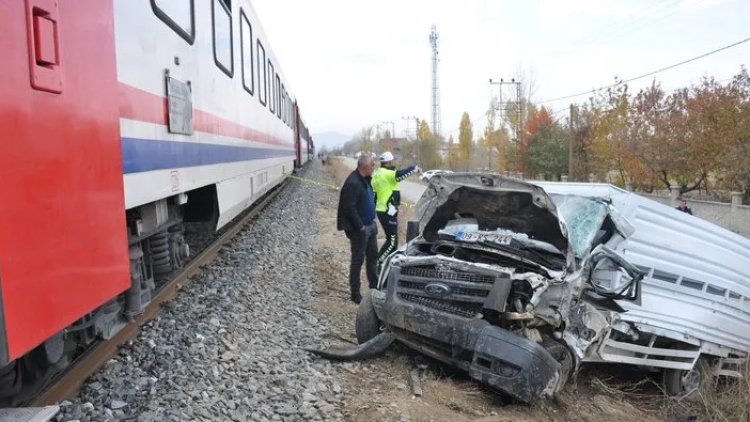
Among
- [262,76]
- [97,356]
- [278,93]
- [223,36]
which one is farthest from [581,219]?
[278,93]

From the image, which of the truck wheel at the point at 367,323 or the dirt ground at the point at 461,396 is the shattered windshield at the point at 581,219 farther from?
the truck wheel at the point at 367,323

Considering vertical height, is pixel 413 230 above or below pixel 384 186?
below

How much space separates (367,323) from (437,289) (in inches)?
35.9

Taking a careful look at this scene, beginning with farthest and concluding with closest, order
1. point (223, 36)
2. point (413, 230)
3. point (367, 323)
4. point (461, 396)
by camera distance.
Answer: point (223, 36), point (413, 230), point (367, 323), point (461, 396)

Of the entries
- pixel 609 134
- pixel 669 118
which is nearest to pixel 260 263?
pixel 669 118

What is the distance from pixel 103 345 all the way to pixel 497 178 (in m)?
3.30

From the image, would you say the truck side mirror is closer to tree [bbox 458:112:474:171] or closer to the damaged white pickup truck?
the damaged white pickup truck

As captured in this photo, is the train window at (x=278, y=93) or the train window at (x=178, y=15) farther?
the train window at (x=278, y=93)

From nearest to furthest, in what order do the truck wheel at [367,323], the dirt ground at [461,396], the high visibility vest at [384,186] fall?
the dirt ground at [461,396] < the truck wheel at [367,323] < the high visibility vest at [384,186]

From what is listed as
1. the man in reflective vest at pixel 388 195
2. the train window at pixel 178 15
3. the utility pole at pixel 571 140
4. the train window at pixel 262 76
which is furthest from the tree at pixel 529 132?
the train window at pixel 178 15

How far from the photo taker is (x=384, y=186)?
8.09 meters

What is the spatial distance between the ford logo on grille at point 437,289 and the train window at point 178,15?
9.64 ft

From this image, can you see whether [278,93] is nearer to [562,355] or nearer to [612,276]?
[612,276]

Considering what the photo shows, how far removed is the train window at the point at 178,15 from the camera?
4355 mm
